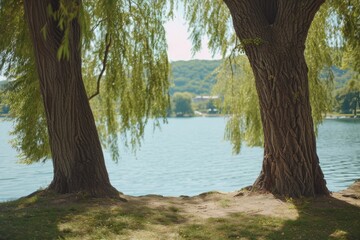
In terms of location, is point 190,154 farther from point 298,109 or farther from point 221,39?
point 298,109

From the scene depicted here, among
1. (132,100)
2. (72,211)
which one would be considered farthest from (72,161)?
(132,100)

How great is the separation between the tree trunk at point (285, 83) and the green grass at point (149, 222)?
46 centimetres

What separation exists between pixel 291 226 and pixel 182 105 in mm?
88863

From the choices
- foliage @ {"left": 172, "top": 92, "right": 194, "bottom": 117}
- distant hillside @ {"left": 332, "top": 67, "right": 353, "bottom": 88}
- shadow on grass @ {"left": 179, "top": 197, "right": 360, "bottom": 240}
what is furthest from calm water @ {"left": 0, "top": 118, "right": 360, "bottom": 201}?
foliage @ {"left": 172, "top": 92, "right": 194, "bottom": 117}

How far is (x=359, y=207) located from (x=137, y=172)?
17127mm

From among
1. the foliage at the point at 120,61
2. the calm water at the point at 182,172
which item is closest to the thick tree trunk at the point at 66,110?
the foliage at the point at 120,61

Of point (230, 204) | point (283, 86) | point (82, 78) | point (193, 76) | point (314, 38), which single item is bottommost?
point (230, 204)

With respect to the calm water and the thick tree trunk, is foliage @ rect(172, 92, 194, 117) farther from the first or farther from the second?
the thick tree trunk

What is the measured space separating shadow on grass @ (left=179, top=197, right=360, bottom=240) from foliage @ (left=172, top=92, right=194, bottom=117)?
3100 inches

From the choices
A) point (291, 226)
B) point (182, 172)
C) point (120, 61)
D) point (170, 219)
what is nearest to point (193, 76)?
point (182, 172)

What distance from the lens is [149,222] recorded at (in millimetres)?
5508

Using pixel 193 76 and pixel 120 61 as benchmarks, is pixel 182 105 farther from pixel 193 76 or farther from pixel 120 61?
pixel 120 61

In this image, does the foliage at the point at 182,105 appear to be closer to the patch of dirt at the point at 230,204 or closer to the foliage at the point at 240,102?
the foliage at the point at 240,102

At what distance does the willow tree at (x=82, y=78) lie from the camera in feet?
21.7
